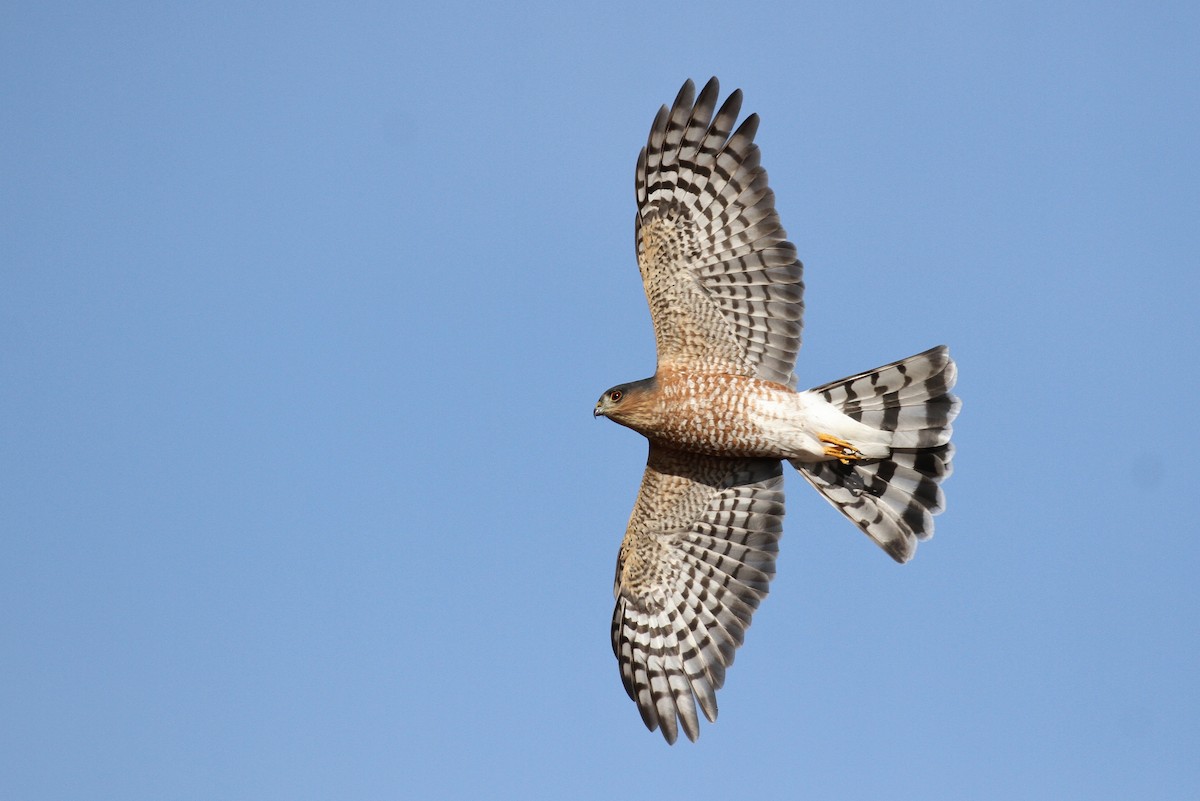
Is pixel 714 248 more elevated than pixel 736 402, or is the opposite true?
pixel 714 248

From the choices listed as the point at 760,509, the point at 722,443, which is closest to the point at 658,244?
the point at 722,443

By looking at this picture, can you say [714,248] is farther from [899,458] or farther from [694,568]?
[694,568]

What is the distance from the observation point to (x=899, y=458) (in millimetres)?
11531

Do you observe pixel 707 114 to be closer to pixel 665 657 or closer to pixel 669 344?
pixel 669 344

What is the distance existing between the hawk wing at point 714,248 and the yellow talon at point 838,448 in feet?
1.71

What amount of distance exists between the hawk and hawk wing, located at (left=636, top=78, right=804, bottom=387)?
0.4 inches

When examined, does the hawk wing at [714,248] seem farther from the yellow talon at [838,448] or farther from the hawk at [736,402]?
the yellow talon at [838,448]

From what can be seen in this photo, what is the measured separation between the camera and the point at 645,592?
12250 millimetres

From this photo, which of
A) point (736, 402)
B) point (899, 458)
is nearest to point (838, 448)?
point (899, 458)

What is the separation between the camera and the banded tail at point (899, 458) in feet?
36.8

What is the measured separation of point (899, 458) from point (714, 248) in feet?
7.43

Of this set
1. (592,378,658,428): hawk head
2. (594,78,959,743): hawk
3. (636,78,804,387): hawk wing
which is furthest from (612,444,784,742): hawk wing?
(636,78,804,387): hawk wing

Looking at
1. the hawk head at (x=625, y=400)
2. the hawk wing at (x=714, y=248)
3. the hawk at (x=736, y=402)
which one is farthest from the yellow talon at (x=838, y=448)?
the hawk head at (x=625, y=400)

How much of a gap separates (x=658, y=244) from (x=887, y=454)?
249cm
